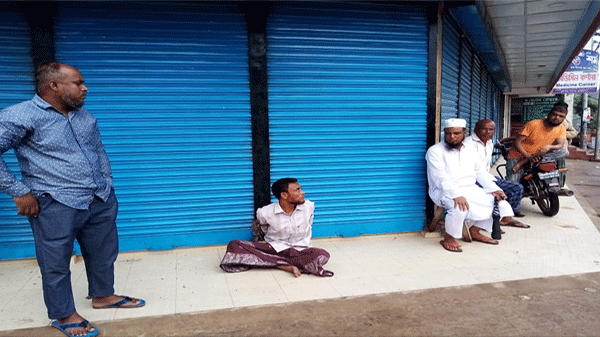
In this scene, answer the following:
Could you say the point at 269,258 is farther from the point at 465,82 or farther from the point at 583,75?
the point at 583,75

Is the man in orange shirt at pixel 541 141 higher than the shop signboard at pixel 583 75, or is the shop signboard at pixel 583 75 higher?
the shop signboard at pixel 583 75

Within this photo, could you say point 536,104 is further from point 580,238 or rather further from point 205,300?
point 205,300

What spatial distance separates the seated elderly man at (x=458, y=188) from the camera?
443cm

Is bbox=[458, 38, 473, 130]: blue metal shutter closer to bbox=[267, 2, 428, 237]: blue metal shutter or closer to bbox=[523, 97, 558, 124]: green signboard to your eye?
bbox=[267, 2, 428, 237]: blue metal shutter

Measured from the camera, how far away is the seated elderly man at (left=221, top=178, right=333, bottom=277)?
3.72m

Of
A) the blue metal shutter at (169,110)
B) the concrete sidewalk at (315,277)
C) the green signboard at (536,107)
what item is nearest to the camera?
the concrete sidewalk at (315,277)

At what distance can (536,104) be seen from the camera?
2106cm

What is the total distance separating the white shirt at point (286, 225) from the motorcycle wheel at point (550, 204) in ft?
12.8

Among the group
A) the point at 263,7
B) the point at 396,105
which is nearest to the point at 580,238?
the point at 396,105

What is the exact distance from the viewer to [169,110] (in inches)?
167

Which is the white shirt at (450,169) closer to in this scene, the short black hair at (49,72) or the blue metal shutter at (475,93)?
the blue metal shutter at (475,93)

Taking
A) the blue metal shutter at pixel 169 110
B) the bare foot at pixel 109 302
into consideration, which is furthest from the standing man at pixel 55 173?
the blue metal shutter at pixel 169 110

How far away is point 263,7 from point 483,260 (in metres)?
3.34

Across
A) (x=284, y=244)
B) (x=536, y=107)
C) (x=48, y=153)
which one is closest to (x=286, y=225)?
(x=284, y=244)
